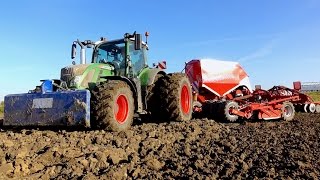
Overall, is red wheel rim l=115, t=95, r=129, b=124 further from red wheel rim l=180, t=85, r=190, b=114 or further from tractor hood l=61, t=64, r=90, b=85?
red wheel rim l=180, t=85, r=190, b=114

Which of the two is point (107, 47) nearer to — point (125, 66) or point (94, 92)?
point (125, 66)

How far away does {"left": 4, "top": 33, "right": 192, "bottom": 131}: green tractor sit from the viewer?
7.27 meters

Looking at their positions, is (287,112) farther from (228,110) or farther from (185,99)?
(185,99)

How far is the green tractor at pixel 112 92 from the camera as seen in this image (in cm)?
727

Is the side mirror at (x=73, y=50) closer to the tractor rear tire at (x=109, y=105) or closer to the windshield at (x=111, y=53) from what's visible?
the windshield at (x=111, y=53)

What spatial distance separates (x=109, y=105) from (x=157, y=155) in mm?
1909

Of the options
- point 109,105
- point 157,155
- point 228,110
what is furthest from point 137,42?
point 157,155

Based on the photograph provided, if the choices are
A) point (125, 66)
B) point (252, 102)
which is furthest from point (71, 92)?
point (252, 102)

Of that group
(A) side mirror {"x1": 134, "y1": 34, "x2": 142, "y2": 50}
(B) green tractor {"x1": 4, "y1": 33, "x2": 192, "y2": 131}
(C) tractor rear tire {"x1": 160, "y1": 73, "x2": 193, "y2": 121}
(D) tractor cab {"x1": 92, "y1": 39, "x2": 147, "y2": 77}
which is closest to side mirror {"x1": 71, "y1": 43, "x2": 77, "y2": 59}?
(B) green tractor {"x1": 4, "y1": 33, "x2": 192, "y2": 131}

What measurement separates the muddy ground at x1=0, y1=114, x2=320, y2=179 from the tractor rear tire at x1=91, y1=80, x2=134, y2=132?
0.22 meters

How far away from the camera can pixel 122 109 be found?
26.1 ft

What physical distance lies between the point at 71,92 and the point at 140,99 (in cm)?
178

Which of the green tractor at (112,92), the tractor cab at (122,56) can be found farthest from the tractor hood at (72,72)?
the tractor cab at (122,56)

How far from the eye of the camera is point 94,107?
720cm
